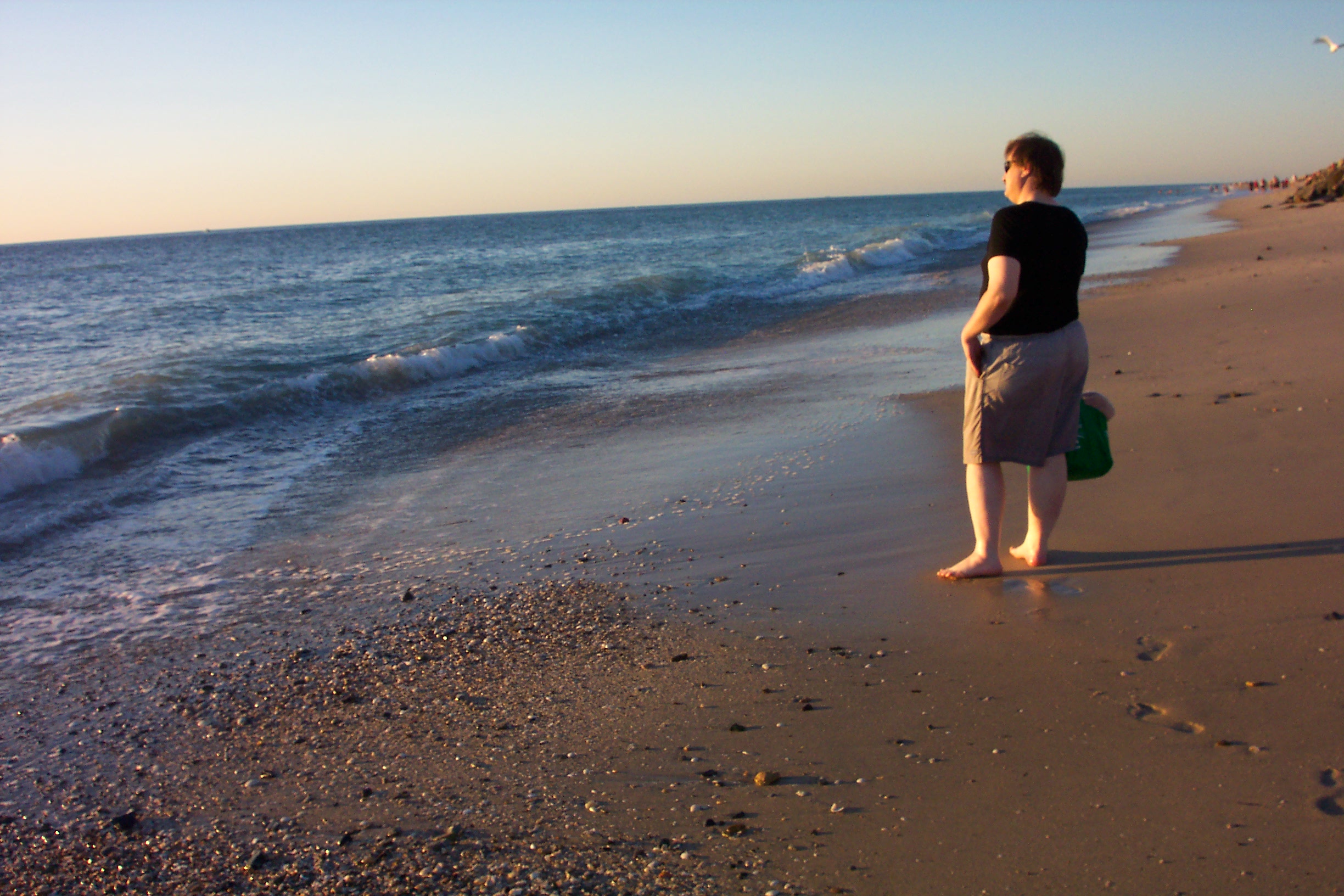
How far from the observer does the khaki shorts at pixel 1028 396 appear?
10.5 ft

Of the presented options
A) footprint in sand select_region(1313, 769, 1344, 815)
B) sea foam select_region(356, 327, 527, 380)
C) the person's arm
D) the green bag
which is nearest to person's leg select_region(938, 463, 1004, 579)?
the green bag

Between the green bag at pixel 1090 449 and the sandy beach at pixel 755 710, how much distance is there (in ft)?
1.18

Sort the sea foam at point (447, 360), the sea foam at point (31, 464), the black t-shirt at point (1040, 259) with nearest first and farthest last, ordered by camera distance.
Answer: the black t-shirt at point (1040, 259)
the sea foam at point (31, 464)
the sea foam at point (447, 360)

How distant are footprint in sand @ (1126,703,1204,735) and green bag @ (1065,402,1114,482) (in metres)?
1.19

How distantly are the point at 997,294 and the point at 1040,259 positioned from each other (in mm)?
190

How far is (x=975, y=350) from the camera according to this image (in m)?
3.27

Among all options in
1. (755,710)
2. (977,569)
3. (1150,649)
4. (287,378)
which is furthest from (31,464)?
(1150,649)

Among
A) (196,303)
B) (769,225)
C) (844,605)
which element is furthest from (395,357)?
(769,225)

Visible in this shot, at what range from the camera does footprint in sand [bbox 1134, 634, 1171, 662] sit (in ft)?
8.81

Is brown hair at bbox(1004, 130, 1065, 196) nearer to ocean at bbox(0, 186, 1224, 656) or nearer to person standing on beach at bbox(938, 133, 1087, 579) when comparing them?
person standing on beach at bbox(938, 133, 1087, 579)

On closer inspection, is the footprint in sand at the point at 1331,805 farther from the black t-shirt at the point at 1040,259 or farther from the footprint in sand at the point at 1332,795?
the black t-shirt at the point at 1040,259

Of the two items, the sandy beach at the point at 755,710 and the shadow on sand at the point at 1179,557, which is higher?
the shadow on sand at the point at 1179,557

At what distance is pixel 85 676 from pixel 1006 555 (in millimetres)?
3566

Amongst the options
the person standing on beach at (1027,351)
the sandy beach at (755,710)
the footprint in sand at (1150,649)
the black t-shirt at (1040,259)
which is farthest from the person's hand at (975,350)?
the footprint in sand at (1150,649)
